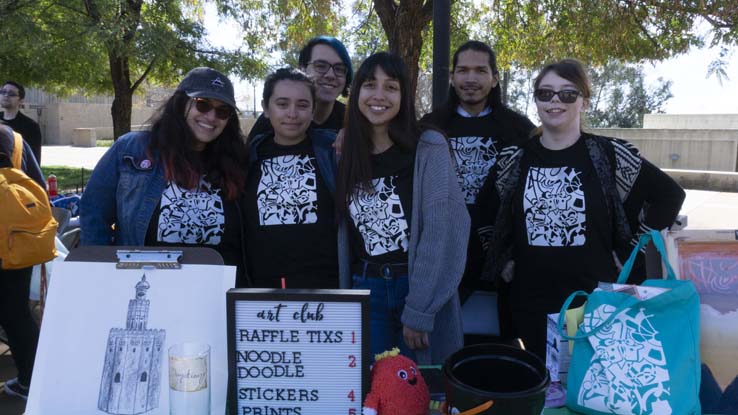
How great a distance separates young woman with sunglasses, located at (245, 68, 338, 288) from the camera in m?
2.53

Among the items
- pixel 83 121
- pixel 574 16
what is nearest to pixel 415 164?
pixel 574 16

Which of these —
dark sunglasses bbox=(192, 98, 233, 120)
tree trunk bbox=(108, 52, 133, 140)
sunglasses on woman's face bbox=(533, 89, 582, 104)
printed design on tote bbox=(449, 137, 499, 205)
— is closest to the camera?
dark sunglasses bbox=(192, 98, 233, 120)

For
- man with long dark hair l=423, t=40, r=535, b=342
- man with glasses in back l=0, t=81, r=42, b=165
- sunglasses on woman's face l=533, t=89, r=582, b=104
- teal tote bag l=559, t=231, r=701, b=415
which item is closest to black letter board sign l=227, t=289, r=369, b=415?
teal tote bag l=559, t=231, r=701, b=415

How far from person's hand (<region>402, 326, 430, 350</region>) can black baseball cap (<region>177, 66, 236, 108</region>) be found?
1.20 meters

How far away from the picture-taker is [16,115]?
662 centimetres

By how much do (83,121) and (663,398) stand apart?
44.5 meters

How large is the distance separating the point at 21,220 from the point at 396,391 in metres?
2.73

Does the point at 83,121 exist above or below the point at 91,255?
above

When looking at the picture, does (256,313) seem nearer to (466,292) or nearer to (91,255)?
(91,255)

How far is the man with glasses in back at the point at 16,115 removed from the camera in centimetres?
644

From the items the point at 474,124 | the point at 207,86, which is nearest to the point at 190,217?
the point at 207,86

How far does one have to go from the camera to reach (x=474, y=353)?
1597mm

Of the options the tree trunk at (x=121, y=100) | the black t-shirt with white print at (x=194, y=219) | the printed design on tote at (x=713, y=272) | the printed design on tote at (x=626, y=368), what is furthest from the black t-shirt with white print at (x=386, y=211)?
the tree trunk at (x=121, y=100)

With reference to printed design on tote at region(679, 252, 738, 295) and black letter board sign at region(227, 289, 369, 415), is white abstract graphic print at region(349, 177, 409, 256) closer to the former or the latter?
black letter board sign at region(227, 289, 369, 415)
